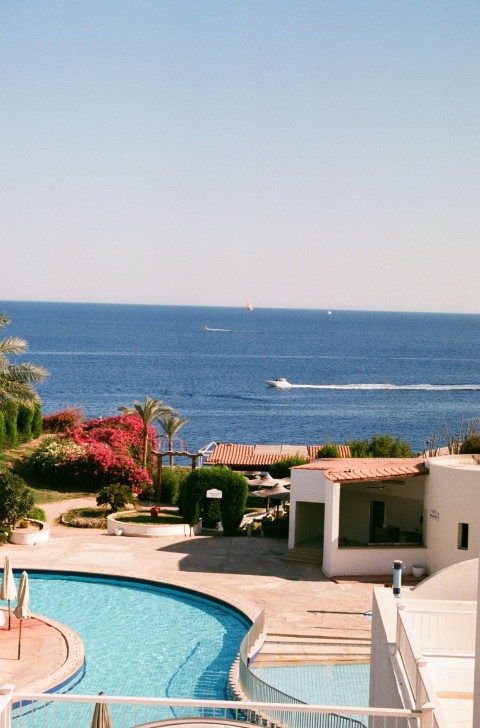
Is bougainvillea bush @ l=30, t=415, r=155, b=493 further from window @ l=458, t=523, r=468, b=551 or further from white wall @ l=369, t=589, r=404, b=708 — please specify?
white wall @ l=369, t=589, r=404, b=708

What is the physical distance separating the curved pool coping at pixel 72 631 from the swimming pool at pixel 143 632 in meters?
0.04

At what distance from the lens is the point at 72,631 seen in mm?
20766

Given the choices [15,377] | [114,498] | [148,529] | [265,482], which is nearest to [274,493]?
[265,482]

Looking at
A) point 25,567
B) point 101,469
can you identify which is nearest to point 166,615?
point 25,567

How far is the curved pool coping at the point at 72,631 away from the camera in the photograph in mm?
17712

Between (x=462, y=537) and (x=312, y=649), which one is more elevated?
(x=462, y=537)

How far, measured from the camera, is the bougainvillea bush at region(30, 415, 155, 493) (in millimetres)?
38000

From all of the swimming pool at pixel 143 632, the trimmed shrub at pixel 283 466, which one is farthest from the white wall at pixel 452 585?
the trimmed shrub at pixel 283 466

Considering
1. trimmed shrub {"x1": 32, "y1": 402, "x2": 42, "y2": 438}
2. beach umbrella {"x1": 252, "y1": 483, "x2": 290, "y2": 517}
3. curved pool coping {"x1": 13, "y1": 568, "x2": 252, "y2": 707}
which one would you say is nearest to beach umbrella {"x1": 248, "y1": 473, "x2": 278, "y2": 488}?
beach umbrella {"x1": 252, "y1": 483, "x2": 290, "y2": 517}

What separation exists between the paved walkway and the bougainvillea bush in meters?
6.09

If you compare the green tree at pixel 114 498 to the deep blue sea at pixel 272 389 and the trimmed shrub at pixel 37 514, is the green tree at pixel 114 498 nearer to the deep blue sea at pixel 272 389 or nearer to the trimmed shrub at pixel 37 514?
the trimmed shrub at pixel 37 514

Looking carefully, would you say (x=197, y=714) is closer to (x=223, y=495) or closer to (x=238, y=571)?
(x=238, y=571)

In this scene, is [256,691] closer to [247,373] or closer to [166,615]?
[166,615]

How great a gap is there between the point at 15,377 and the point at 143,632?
13.7 metres
